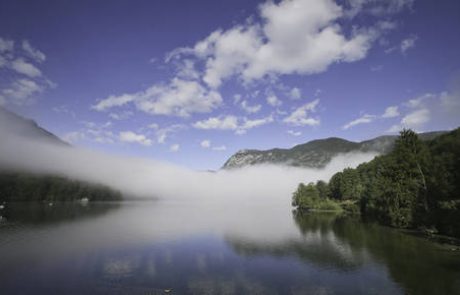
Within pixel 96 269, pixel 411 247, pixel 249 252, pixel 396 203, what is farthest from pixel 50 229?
pixel 396 203

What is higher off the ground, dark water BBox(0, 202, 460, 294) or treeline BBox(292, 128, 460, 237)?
treeline BBox(292, 128, 460, 237)

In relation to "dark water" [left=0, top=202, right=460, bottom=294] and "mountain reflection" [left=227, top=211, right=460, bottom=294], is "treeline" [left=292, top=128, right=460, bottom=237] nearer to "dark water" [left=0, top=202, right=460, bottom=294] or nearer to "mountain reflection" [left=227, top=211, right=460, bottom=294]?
"mountain reflection" [left=227, top=211, right=460, bottom=294]

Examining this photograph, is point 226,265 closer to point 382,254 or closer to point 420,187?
point 382,254

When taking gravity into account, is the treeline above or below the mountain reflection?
above

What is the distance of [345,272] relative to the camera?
169 ft

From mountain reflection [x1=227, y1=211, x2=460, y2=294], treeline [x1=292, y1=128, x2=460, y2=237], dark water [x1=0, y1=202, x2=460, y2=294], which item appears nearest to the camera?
dark water [x1=0, y1=202, x2=460, y2=294]

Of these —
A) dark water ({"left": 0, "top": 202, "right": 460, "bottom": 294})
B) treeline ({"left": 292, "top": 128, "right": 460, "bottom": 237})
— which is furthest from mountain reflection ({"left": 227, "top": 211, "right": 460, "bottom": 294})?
treeline ({"left": 292, "top": 128, "right": 460, "bottom": 237})

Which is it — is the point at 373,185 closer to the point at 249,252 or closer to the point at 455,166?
the point at 455,166

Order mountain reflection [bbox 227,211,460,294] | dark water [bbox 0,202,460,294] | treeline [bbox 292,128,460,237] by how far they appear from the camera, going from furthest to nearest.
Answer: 1. treeline [bbox 292,128,460,237]
2. mountain reflection [bbox 227,211,460,294]
3. dark water [bbox 0,202,460,294]

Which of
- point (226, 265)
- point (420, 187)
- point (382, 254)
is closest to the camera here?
point (226, 265)

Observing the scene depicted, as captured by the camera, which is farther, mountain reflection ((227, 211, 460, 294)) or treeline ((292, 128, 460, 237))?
treeline ((292, 128, 460, 237))

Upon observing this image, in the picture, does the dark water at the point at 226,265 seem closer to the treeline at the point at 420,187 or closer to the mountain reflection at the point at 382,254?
the mountain reflection at the point at 382,254

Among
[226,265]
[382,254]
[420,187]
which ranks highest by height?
[420,187]

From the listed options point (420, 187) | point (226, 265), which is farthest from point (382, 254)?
point (420, 187)
